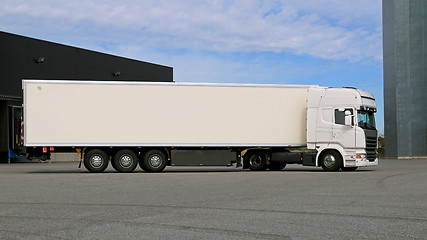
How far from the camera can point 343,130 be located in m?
22.5

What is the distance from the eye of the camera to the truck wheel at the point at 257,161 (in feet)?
77.7

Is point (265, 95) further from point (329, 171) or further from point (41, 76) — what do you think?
point (41, 76)

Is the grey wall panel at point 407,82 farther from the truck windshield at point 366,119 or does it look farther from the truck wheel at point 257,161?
the truck wheel at point 257,161

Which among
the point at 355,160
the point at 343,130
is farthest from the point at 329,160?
the point at 343,130

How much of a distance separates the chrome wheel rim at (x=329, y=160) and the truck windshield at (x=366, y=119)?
1680 mm

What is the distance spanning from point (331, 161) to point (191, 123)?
5.67 meters

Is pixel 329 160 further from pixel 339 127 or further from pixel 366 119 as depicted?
pixel 366 119

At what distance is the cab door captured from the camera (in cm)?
2239

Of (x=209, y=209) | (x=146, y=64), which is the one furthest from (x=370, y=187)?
(x=146, y=64)

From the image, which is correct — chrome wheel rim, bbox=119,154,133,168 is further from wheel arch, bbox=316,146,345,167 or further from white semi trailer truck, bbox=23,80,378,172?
wheel arch, bbox=316,146,345,167

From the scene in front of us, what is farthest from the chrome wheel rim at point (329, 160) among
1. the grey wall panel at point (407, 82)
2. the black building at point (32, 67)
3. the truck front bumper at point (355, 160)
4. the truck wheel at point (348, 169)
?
the grey wall panel at point (407, 82)

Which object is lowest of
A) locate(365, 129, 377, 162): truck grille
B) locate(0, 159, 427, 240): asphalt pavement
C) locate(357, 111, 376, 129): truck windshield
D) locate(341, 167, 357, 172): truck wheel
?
locate(341, 167, 357, 172): truck wheel

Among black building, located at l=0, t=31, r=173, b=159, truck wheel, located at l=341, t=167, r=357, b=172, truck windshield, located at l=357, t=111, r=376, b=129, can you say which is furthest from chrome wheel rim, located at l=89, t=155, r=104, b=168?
black building, located at l=0, t=31, r=173, b=159

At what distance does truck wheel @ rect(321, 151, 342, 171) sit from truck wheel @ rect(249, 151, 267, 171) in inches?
95.1
